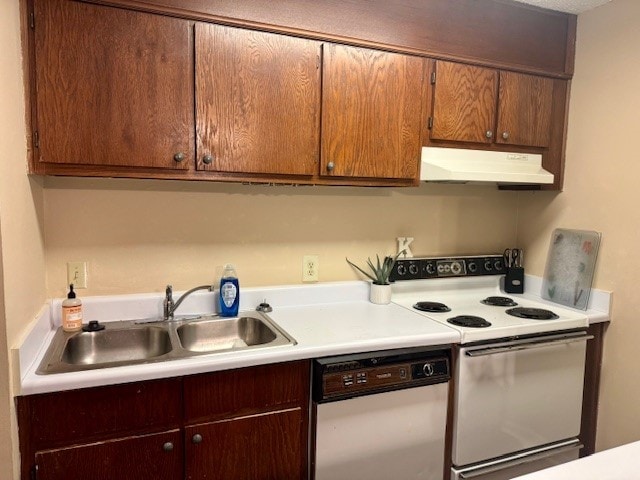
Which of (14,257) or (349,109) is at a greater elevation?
(349,109)

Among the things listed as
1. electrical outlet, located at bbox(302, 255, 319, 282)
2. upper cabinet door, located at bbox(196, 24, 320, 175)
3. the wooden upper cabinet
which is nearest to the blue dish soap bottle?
electrical outlet, located at bbox(302, 255, 319, 282)

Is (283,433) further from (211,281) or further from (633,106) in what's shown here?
(633,106)

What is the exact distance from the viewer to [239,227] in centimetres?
208

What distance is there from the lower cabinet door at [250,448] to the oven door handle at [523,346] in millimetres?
766

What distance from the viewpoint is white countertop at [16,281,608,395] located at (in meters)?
1.34

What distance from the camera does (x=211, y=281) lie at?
6.70 feet

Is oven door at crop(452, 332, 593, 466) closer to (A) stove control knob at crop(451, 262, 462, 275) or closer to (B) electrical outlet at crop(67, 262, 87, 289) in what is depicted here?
(A) stove control knob at crop(451, 262, 462, 275)

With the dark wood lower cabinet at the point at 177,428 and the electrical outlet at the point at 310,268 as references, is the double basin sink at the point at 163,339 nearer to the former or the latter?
the dark wood lower cabinet at the point at 177,428

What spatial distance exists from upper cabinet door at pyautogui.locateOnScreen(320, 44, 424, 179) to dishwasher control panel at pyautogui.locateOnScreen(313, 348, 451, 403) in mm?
767

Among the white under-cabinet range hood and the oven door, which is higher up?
the white under-cabinet range hood

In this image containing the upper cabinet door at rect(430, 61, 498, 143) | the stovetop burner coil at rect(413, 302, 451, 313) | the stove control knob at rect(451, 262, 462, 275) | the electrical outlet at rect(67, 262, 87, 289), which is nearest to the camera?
the electrical outlet at rect(67, 262, 87, 289)

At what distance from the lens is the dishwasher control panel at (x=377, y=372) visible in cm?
158

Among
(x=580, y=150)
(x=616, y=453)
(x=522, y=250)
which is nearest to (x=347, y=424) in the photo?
(x=616, y=453)

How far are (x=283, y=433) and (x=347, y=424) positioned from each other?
238 millimetres
